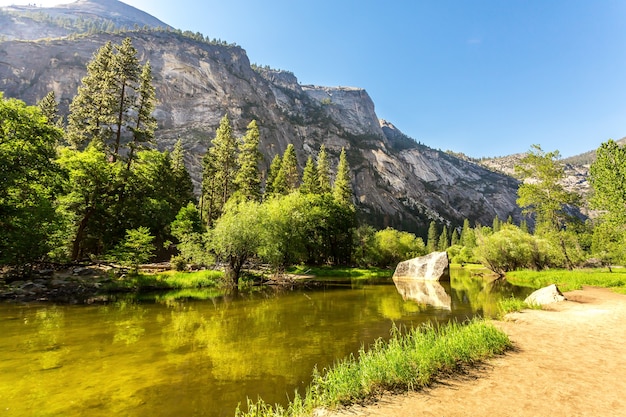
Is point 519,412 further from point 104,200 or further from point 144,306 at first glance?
point 104,200

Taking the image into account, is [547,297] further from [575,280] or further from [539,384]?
[539,384]

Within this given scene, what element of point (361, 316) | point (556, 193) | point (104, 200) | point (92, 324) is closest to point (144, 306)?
point (92, 324)

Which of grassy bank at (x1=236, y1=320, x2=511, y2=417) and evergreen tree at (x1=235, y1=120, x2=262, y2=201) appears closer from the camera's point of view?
grassy bank at (x1=236, y1=320, x2=511, y2=417)

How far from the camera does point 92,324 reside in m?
13.8

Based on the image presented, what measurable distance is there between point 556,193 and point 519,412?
41019 mm

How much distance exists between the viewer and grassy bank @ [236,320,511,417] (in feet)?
19.8

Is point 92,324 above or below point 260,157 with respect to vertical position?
below

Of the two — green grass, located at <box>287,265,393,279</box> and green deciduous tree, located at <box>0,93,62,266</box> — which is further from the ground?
green deciduous tree, located at <box>0,93,62,266</box>

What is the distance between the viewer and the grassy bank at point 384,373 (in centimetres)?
602

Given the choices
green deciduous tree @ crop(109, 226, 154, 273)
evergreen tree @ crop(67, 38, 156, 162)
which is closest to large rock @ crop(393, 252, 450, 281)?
green deciduous tree @ crop(109, 226, 154, 273)

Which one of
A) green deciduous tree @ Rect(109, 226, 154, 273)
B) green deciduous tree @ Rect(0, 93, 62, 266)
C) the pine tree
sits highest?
the pine tree

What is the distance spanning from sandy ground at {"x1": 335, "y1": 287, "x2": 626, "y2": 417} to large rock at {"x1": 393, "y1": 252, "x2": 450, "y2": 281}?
32.7 m

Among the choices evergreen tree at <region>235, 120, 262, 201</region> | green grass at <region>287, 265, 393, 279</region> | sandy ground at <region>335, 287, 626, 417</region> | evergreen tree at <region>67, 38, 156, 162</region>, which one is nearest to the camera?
sandy ground at <region>335, 287, 626, 417</region>

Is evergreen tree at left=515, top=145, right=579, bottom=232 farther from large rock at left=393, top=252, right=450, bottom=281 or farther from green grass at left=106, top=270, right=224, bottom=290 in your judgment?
green grass at left=106, top=270, right=224, bottom=290
